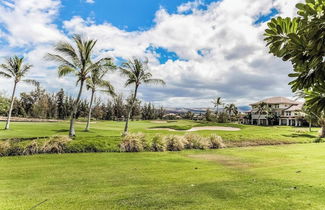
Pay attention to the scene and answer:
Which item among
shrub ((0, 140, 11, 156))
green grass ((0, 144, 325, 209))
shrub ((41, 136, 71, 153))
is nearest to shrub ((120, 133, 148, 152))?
shrub ((41, 136, 71, 153))

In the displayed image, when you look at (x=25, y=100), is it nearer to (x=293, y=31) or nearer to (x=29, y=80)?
(x=29, y=80)

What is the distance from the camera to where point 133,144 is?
1456 centimetres

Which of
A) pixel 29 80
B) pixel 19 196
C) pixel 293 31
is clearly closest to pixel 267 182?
pixel 293 31

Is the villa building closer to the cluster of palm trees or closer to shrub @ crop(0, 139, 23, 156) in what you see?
the cluster of palm trees

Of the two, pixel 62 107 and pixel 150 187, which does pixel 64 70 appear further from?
pixel 62 107

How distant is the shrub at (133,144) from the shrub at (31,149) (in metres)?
4.68

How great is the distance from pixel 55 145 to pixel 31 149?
1.19 m

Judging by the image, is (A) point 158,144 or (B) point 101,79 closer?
(A) point 158,144

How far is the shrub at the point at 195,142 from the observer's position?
16.6m

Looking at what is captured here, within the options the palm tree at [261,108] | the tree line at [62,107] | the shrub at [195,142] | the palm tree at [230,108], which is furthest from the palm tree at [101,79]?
the palm tree at [230,108]

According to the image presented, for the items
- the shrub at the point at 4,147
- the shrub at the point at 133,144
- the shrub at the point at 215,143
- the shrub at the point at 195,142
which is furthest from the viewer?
the shrub at the point at 215,143

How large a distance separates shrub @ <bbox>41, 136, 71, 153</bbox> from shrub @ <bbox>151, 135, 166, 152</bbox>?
5.50 meters

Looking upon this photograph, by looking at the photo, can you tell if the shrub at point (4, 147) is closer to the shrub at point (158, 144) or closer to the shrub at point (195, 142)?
the shrub at point (158, 144)

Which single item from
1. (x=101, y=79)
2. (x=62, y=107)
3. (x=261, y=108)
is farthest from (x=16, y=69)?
(x=261, y=108)
